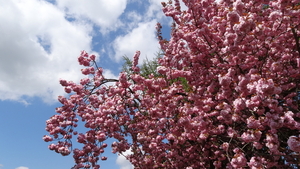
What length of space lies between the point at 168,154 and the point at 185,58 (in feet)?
8.76

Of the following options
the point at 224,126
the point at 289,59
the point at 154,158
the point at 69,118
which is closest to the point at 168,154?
the point at 154,158

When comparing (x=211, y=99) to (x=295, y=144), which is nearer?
(x=295, y=144)

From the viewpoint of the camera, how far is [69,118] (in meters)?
7.94

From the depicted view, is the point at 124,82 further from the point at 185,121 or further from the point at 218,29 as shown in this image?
the point at 218,29

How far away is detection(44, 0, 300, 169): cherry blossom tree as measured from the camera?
14.9 ft

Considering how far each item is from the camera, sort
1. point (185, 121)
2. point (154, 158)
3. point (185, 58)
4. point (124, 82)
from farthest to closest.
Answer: point (154, 158), point (124, 82), point (185, 58), point (185, 121)

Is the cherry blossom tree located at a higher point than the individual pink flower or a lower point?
higher

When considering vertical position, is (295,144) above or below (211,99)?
below

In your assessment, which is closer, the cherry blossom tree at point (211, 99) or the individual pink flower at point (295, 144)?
the individual pink flower at point (295, 144)

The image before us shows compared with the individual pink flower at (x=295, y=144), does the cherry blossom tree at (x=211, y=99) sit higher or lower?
higher

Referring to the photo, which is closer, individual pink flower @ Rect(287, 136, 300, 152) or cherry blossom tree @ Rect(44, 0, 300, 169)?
individual pink flower @ Rect(287, 136, 300, 152)

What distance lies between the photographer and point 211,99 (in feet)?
18.9

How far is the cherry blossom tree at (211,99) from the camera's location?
4543 mm

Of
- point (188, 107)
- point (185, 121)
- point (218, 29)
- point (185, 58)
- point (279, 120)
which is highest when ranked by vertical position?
point (218, 29)
